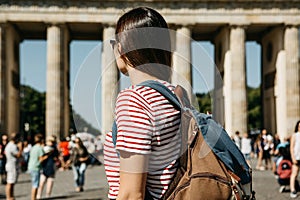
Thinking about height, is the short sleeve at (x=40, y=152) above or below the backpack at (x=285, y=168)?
above

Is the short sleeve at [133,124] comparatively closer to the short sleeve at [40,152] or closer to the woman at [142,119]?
the woman at [142,119]

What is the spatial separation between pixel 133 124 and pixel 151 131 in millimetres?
82

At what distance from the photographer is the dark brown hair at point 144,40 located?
6.98ft

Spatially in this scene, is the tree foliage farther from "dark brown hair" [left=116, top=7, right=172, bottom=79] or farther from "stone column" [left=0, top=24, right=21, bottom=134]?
"dark brown hair" [left=116, top=7, right=172, bottom=79]

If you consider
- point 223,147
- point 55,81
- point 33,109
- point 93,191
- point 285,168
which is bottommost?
point 93,191

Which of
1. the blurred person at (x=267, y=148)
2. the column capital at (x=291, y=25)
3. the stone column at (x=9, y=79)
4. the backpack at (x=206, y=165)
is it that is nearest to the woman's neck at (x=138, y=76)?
the backpack at (x=206, y=165)

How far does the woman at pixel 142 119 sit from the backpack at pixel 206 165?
0.04 m

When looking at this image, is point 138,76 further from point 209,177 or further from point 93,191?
point 93,191

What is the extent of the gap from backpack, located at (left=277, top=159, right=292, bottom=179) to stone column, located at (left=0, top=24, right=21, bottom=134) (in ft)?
92.1

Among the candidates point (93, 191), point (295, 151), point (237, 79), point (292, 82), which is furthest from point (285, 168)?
point (292, 82)

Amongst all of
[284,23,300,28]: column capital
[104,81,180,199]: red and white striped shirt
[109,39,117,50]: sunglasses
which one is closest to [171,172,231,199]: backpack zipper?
[104,81,180,199]: red and white striped shirt

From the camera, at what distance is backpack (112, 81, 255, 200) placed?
1875mm

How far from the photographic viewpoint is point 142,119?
6.37 feet

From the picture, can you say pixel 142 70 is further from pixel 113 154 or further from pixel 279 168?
pixel 279 168
